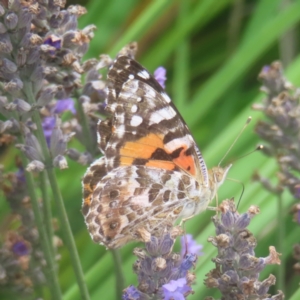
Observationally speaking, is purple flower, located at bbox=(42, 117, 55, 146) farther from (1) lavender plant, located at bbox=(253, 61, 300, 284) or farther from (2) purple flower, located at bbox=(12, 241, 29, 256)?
(1) lavender plant, located at bbox=(253, 61, 300, 284)

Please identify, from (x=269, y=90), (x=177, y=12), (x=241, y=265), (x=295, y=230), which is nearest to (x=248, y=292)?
(x=241, y=265)

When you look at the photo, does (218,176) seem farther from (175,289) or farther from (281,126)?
(175,289)

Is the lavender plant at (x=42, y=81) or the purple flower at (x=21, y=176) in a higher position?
the lavender plant at (x=42, y=81)

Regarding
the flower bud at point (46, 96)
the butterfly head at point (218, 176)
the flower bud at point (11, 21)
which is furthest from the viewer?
the butterfly head at point (218, 176)

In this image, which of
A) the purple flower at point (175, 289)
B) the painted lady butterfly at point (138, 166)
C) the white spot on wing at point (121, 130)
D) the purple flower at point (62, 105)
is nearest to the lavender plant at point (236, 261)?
the purple flower at point (175, 289)

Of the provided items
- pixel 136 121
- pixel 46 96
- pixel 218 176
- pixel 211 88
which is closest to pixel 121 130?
pixel 136 121

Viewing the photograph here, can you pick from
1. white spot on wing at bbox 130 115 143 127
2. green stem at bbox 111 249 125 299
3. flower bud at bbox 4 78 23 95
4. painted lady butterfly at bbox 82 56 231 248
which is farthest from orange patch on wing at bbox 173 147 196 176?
flower bud at bbox 4 78 23 95

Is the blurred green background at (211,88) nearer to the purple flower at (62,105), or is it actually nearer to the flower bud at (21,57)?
the purple flower at (62,105)
